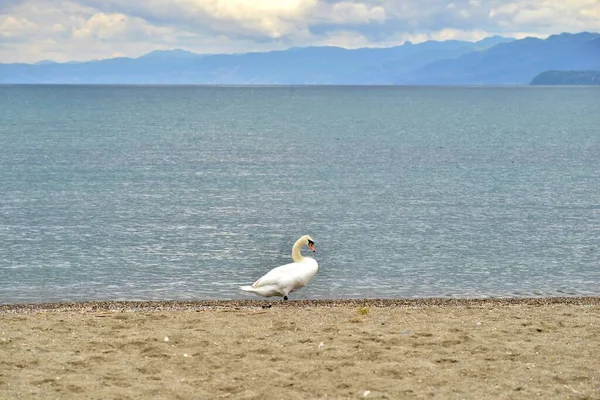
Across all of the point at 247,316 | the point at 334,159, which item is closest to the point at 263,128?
the point at 334,159

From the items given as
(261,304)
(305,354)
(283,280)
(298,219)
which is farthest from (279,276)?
(298,219)

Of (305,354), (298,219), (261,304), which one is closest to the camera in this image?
(305,354)

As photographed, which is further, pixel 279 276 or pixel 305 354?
pixel 279 276

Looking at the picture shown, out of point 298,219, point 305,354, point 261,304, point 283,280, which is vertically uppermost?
point 305,354

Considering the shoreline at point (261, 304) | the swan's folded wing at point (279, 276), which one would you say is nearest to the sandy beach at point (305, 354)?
the shoreline at point (261, 304)

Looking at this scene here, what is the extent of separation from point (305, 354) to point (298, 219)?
868 inches

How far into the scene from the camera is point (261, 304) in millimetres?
18312

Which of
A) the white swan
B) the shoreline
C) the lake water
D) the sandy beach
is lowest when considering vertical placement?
the lake water

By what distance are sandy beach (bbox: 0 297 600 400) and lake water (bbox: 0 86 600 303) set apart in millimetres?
5708

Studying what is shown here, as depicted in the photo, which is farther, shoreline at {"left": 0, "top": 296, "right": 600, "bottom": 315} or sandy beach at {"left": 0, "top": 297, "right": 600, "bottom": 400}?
shoreline at {"left": 0, "top": 296, "right": 600, "bottom": 315}

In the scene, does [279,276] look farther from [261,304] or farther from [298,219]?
[298,219]

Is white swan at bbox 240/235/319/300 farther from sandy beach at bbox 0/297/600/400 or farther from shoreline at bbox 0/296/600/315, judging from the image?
sandy beach at bbox 0/297/600/400

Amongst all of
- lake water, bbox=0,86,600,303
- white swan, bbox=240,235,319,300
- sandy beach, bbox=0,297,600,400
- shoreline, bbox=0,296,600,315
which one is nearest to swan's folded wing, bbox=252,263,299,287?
white swan, bbox=240,235,319,300

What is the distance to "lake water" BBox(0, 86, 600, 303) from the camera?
2288 centimetres
